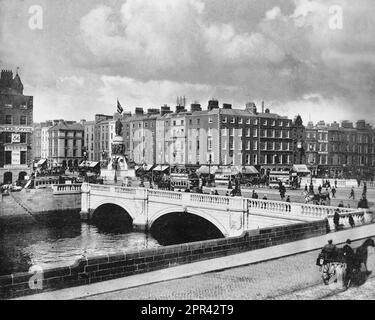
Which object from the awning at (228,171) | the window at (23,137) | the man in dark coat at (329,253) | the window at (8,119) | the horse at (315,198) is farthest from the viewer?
the awning at (228,171)

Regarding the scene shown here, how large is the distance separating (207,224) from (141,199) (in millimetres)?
6104

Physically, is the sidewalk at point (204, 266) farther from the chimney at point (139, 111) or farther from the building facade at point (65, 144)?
the building facade at point (65, 144)

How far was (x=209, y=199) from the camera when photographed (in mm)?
30953

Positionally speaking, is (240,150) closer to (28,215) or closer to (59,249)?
(28,215)

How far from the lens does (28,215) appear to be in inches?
1859

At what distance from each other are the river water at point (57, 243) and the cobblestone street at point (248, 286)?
770 inches

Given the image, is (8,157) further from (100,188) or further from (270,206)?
(270,206)

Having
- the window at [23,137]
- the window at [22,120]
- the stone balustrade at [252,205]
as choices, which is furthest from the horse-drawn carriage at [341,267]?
the window at [22,120]

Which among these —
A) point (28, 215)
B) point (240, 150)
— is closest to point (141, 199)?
point (28, 215)

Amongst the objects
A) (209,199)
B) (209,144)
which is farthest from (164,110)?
(209,199)

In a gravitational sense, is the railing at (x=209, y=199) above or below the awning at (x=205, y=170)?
below

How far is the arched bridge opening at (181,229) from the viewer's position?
38.3m

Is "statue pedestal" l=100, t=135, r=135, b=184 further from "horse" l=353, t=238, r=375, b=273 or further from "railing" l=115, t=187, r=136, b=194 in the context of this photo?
"horse" l=353, t=238, r=375, b=273

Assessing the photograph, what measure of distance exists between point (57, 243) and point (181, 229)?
10.6 metres
